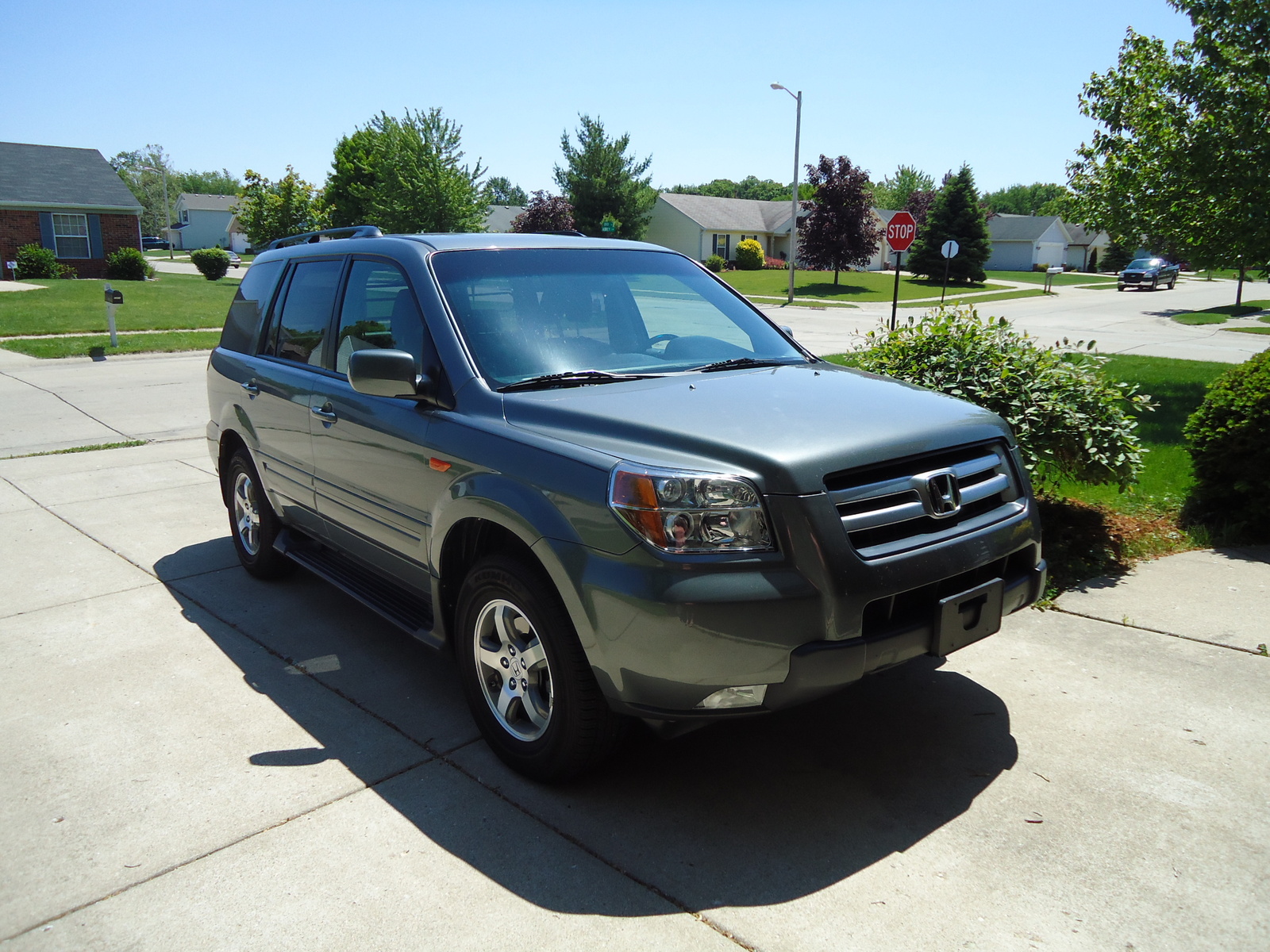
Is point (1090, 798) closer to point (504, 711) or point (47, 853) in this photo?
point (504, 711)

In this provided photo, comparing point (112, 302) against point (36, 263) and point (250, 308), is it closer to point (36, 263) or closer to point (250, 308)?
point (250, 308)

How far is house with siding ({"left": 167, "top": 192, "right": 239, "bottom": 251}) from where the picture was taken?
334 ft

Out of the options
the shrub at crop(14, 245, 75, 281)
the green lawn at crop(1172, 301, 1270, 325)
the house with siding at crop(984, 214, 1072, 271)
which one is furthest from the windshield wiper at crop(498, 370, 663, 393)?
the house with siding at crop(984, 214, 1072, 271)

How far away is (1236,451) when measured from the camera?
609 cm

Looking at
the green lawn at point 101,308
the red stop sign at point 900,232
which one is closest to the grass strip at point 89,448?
the green lawn at point 101,308

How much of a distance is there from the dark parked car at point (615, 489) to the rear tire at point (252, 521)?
58 cm

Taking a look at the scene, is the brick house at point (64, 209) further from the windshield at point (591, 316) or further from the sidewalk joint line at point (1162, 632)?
the sidewalk joint line at point (1162, 632)

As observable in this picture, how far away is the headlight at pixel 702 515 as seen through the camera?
283 centimetres

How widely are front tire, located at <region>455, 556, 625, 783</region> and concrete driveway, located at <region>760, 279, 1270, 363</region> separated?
29.1ft

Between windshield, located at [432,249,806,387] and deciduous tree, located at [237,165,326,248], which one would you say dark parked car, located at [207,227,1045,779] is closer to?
windshield, located at [432,249,806,387]

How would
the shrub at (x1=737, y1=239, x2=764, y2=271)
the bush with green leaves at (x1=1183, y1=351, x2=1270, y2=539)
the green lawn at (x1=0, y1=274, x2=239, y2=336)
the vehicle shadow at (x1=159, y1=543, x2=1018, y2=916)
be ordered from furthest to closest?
the shrub at (x1=737, y1=239, x2=764, y2=271), the green lawn at (x1=0, y1=274, x2=239, y2=336), the bush with green leaves at (x1=1183, y1=351, x2=1270, y2=539), the vehicle shadow at (x1=159, y1=543, x2=1018, y2=916)

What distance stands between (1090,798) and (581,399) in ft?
7.55

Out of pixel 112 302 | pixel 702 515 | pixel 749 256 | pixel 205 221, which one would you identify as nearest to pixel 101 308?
pixel 112 302

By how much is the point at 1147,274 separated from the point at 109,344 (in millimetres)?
55211
